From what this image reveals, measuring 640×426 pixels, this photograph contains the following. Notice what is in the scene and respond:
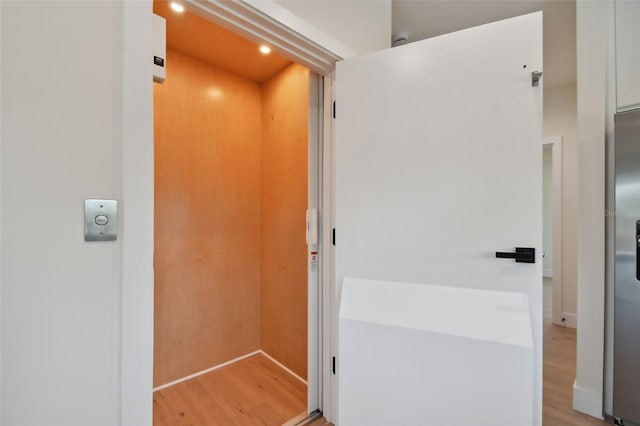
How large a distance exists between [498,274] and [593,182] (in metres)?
1.18

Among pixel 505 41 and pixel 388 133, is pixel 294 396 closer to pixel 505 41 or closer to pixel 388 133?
pixel 388 133

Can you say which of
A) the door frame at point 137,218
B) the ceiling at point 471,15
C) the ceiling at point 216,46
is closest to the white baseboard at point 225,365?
the door frame at point 137,218

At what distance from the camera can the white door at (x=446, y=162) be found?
1.16 m

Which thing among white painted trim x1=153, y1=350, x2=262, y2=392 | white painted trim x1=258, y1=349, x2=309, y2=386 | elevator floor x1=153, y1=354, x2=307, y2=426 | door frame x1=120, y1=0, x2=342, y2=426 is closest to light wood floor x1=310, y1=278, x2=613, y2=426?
elevator floor x1=153, y1=354, x2=307, y2=426

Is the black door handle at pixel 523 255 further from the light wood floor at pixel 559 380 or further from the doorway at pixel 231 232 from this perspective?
the light wood floor at pixel 559 380

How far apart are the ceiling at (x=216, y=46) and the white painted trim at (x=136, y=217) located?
3.08ft

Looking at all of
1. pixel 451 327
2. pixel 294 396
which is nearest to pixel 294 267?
pixel 294 396

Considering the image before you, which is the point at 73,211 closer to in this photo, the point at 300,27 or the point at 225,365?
the point at 300,27

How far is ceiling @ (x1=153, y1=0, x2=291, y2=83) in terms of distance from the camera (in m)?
1.74

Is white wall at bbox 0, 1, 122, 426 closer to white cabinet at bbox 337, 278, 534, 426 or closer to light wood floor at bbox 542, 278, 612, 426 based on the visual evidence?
white cabinet at bbox 337, 278, 534, 426

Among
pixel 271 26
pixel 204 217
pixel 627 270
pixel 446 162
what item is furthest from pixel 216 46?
pixel 627 270

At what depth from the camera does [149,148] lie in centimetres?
94

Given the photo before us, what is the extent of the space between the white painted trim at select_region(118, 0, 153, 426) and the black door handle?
4.47ft

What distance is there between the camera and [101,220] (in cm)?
86
